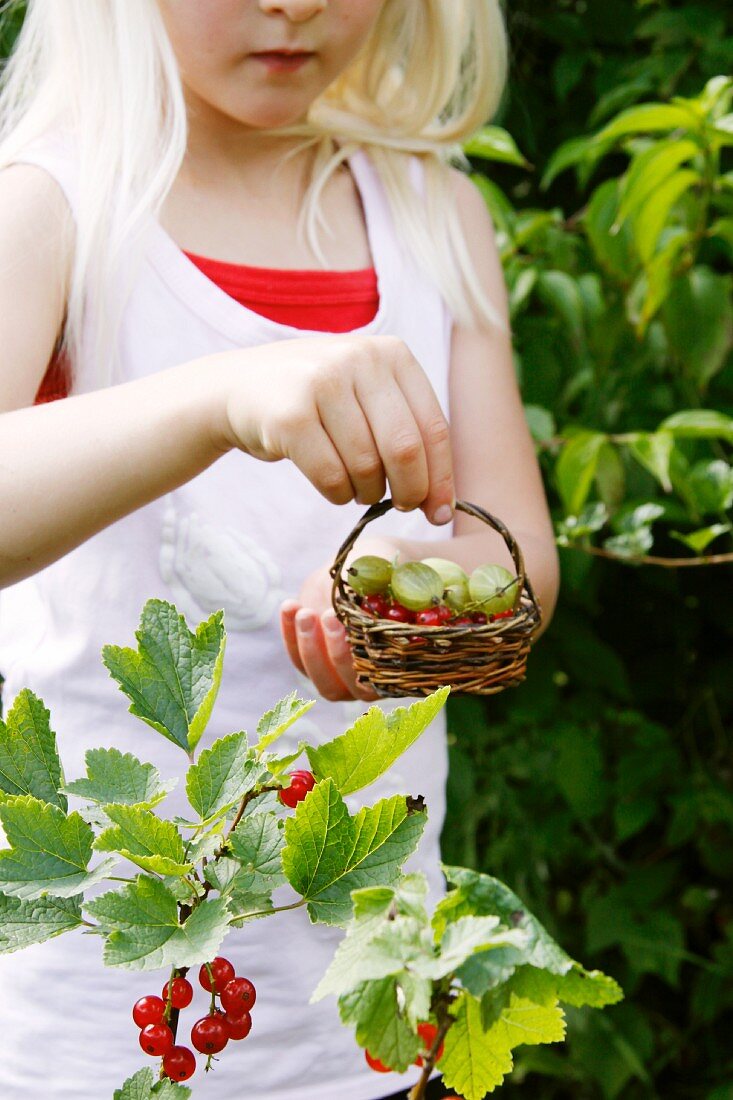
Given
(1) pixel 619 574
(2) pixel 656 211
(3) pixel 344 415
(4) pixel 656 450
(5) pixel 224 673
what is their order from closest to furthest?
(3) pixel 344 415 → (5) pixel 224 673 → (4) pixel 656 450 → (2) pixel 656 211 → (1) pixel 619 574

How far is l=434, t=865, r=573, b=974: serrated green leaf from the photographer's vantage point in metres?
0.29

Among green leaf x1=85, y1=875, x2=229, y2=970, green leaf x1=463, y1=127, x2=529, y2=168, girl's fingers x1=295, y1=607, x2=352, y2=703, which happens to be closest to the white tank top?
girl's fingers x1=295, y1=607, x2=352, y2=703

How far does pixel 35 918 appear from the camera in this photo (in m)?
0.32

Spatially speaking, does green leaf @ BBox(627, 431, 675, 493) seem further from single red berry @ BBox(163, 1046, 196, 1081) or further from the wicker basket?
single red berry @ BBox(163, 1046, 196, 1081)

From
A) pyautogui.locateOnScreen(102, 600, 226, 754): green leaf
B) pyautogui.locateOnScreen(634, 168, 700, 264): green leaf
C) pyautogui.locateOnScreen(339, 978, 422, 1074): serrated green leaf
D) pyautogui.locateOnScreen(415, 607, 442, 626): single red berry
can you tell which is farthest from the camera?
pyautogui.locateOnScreen(634, 168, 700, 264): green leaf

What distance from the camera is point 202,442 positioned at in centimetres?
58

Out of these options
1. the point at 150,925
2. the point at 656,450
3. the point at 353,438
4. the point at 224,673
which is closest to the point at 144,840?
the point at 150,925

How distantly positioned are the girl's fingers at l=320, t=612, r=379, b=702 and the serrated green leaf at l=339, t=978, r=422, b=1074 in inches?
16.4

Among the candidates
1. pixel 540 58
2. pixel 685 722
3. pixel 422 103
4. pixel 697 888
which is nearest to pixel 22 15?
pixel 422 103

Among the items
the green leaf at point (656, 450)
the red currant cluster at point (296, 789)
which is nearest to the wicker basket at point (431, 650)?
the red currant cluster at point (296, 789)

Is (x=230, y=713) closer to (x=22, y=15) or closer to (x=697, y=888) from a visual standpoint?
(x=22, y=15)

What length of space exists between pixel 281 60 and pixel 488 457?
0.31 m

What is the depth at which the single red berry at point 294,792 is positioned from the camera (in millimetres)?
392

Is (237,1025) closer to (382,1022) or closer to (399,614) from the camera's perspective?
(382,1022)
